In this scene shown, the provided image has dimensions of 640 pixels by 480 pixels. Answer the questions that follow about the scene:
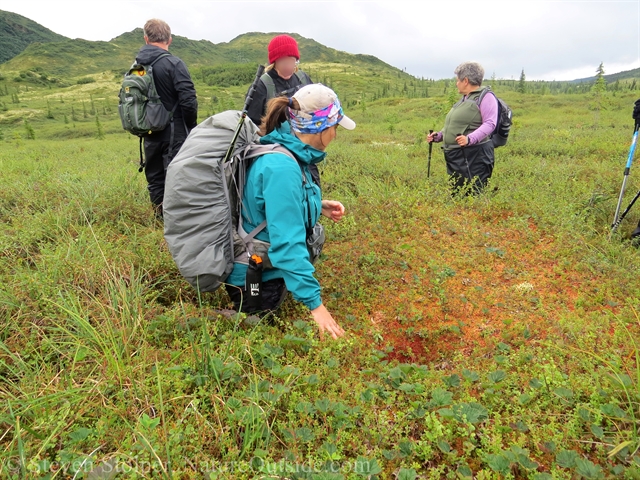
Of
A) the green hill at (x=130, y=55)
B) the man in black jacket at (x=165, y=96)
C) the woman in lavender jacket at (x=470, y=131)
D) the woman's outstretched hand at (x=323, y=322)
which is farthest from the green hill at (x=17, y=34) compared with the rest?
the woman's outstretched hand at (x=323, y=322)

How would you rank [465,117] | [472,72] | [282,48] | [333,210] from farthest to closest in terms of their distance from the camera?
[465,117], [472,72], [282,48], [333,210]

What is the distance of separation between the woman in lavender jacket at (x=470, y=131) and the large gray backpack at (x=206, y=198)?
366 centimetres

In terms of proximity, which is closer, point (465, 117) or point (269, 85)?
point (269, 85)

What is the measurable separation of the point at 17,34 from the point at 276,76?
166 meters

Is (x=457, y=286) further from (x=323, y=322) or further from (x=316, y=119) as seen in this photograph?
(x=316, y=119)

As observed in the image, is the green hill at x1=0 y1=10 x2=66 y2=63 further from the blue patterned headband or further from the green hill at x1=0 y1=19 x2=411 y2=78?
the blue patterned headband

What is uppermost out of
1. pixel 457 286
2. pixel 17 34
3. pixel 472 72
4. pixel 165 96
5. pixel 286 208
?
pixel 17 34

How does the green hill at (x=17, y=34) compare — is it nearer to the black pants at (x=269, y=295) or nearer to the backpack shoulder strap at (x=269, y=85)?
the backpack shoulder strap at (x=269, y=85)

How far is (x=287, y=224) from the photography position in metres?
2.62

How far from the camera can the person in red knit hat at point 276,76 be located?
14.4ft

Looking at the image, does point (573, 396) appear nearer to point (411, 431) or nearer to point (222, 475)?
point (411, 431)

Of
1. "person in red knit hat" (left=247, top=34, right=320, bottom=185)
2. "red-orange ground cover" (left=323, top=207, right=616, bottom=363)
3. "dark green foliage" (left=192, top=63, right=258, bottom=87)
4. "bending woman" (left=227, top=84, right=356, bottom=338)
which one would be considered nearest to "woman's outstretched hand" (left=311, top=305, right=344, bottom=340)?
"bending woman" (left=227, top=84, right=356, bottom=338)

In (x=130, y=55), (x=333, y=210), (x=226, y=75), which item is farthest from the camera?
(x=130, y=55)

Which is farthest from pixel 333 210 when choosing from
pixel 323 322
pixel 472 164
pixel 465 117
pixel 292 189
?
pixel 472 164
